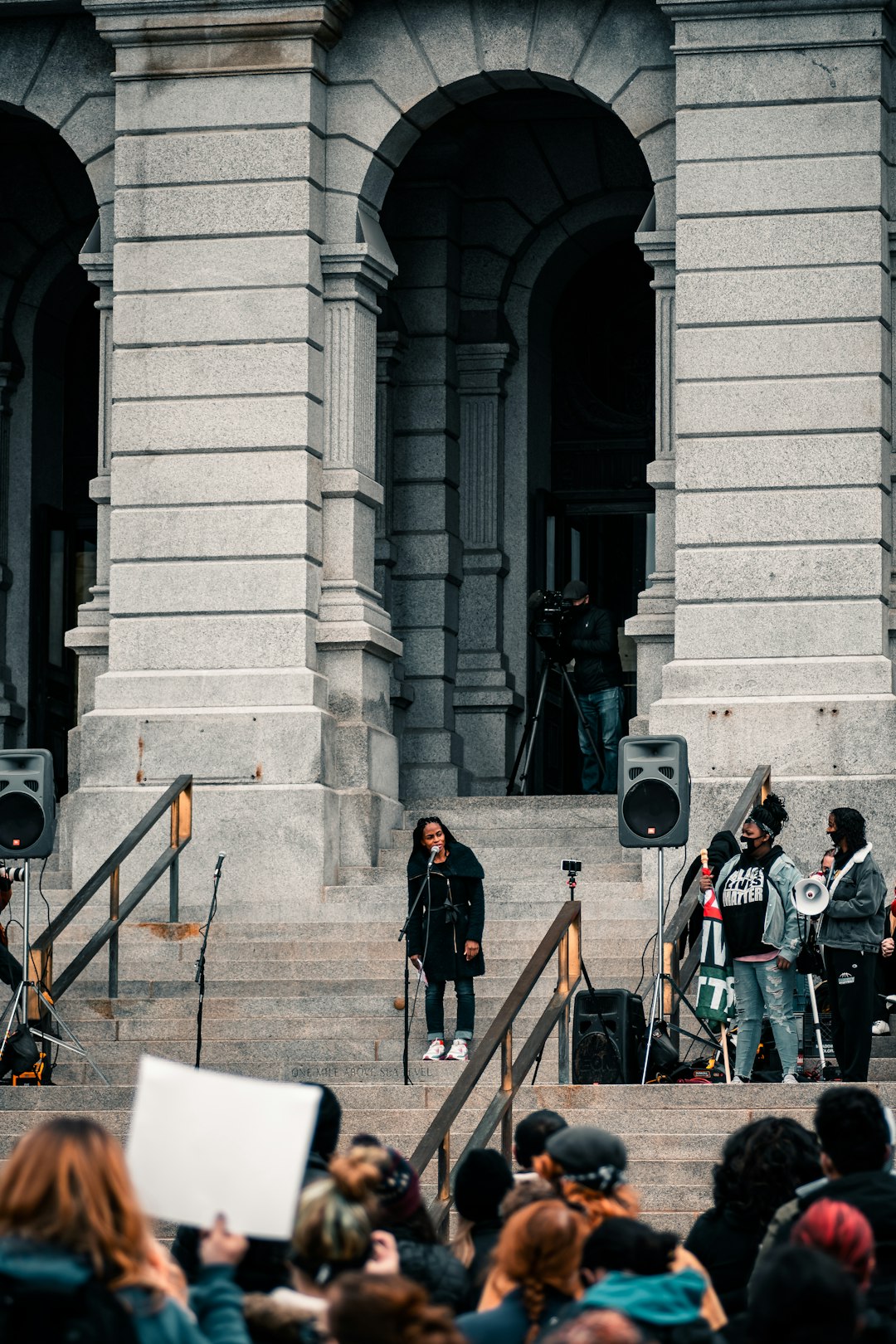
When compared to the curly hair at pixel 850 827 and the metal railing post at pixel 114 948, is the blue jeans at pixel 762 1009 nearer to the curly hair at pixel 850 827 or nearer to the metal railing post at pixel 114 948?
the curly hair at pixel 850 827

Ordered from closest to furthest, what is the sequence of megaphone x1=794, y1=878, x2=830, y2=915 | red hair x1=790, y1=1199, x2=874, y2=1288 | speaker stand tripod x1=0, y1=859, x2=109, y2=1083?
red hair x1=790, y1=1199, x2=874, y2=1288 < megaphone x1=794, y1=878, x2=830, y2=915 < speaker stand tripod x1=0, y1=859, x2=109, y2=1083

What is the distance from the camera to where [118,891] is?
15727 millimetres

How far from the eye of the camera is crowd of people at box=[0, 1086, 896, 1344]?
461 centimetres

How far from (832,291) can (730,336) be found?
78 cm

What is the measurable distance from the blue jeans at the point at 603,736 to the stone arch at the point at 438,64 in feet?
13.3

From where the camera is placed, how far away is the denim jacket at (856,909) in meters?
12.8

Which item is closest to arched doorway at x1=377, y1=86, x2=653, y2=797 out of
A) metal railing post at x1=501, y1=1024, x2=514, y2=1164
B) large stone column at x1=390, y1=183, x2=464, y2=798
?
large stone column at x1=390, y1=183, x2=464, y2=798

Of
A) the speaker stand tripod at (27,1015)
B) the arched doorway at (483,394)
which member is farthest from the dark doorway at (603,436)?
the speaker stand tripod at (27,1015)

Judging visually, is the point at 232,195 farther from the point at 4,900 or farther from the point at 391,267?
the point at 4,900

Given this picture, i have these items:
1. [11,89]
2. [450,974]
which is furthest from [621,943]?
[11,89]

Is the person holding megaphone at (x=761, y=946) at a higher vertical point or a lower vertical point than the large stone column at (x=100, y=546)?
lower

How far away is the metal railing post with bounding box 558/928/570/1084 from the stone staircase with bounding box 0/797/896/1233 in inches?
10.3

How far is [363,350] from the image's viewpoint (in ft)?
61.8

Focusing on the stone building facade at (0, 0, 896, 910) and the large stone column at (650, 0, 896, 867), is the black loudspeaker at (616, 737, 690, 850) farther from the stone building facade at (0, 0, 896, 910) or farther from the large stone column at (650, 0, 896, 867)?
the large stone column at (650, 0, 896, 867)
